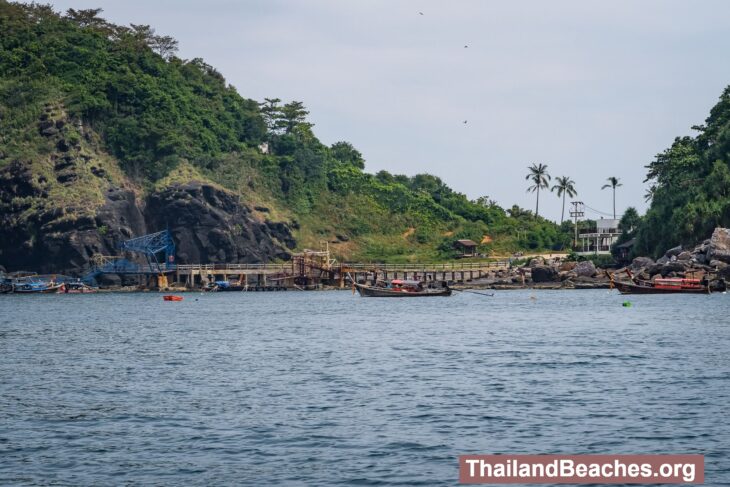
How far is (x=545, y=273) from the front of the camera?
138 metres

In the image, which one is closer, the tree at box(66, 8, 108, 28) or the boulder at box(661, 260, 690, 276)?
the boulder at box(661, 260, 690, 276)

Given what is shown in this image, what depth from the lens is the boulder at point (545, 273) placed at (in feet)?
454

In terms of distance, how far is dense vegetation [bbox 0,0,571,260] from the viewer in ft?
545

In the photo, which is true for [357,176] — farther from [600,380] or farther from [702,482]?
[702,482]

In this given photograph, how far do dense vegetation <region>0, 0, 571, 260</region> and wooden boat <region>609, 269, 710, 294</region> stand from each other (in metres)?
61.3

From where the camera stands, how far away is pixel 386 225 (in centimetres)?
18362

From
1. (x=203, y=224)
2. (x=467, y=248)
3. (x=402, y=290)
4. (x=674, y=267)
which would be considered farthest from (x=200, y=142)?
(x=674, y=267)

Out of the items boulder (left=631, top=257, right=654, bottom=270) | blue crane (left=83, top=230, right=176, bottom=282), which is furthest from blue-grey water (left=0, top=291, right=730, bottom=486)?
blue crane (left=83, top=230, right=176, bottom=282)

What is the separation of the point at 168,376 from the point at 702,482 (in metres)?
26.9

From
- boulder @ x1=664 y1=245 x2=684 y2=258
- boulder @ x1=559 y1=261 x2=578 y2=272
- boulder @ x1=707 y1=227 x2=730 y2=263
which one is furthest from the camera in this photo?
boulder @ x1=559 y1=261 x2=578 y2=272

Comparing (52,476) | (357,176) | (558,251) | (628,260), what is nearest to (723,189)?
(628,260)

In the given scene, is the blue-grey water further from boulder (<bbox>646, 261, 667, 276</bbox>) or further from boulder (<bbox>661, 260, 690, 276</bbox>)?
boulder (<bbox>646, 261, 667, 276</bbox>)

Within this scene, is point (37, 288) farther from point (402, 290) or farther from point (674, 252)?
point (674, 252)

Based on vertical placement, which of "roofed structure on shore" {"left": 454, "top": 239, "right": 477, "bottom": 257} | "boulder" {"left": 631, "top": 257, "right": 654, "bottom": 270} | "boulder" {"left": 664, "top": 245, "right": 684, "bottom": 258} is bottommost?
"boulder" {"left": 631, "top": 257, "right": 654, "bottom": 270}
